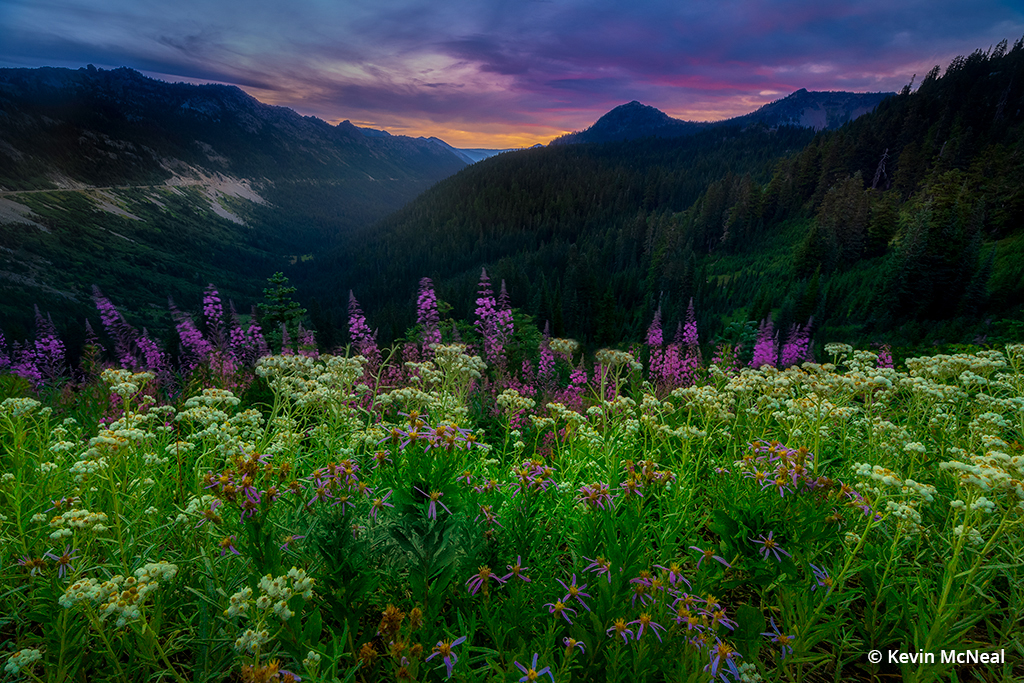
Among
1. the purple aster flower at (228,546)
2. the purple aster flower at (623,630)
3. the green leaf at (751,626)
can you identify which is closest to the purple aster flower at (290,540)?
the purple aster flower at (228,546)

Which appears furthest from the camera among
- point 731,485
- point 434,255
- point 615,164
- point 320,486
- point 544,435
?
point 615,164

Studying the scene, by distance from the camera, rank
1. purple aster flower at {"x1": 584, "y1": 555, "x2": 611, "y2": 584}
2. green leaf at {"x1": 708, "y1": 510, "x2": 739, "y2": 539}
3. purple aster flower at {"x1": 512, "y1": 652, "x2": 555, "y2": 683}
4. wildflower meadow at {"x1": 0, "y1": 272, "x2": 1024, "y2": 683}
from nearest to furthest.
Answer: purple aster flower at {"x1": 512, "y1": 652, "x2": 555, "y2": 683}
wildflower meadow at {"x1": 0, "y1": 272, "x2": 1024, "y2": 683}
purple aster flower at {"x1": 584, "y1": 555, "x2": 611, "y2": 584}
green leaf at {"x1": 708, "y1": 510, "x2": 739, "y2": 539}

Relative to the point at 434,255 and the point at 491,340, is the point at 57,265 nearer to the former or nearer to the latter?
the point at 434,255

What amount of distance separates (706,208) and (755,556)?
417 ft

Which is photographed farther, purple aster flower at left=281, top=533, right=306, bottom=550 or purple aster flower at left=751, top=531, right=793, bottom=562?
purple aster flower at left=751, top=531, right=793, bottom=562

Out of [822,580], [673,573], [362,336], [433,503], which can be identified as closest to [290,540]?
[433,503]

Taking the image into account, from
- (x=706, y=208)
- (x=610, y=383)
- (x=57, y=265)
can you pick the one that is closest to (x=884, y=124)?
(x=706, y=208)

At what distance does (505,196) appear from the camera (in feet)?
533

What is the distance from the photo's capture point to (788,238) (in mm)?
95562

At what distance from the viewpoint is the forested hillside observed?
175 ft

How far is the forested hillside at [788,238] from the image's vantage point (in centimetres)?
5328

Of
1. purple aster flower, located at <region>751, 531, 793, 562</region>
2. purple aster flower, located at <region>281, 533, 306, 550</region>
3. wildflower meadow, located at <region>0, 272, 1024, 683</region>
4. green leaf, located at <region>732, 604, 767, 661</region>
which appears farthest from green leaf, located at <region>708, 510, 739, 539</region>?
purple aster flower, located at <region>281, 533, 306, 550</region>

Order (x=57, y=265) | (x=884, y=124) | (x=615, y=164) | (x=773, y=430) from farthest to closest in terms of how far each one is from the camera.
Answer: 1. (x=615, y=164)
2. (x=57, y=265)
3. (x=884, y=124)
4. (x=773, y=430)

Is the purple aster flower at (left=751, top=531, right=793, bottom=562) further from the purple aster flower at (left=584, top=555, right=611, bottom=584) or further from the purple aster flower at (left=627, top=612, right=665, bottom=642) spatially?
the purple aster flower at (left=584, top=555, right=611, bottom=584)
